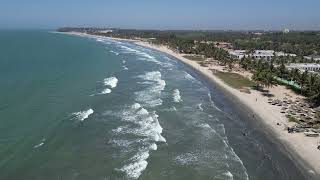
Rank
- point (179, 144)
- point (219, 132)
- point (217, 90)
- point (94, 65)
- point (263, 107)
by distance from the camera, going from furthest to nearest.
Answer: point (94, 65) < point (217, 90) < point (263, 107) < point (219, 132) < point (179, 144)

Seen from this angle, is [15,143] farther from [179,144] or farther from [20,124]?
[179,144]

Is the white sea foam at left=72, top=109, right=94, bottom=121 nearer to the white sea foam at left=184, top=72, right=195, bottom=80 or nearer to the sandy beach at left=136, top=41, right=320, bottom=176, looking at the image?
the sandy beach at left=136, top=41, right=320, bottom=176

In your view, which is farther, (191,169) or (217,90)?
(217,90)

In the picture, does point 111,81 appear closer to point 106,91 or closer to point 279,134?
point 106,91

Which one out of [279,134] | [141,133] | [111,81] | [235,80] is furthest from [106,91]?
[235,80]

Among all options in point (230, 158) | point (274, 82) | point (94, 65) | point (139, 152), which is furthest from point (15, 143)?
point (94, 65)

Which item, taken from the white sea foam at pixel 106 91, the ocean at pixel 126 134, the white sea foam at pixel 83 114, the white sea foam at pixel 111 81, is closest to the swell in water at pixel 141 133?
the ocean at pixel 126 134

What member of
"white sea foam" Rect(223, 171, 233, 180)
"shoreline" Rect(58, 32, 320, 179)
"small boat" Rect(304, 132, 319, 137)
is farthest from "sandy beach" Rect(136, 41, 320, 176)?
"white sea foam" Rect(223, 171, 233, 180)
